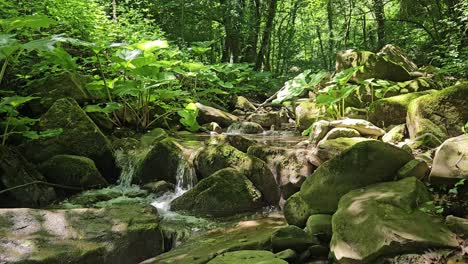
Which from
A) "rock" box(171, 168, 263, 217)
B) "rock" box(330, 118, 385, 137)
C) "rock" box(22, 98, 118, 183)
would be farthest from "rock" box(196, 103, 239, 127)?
"rock" box(171, 168, 263, 217)

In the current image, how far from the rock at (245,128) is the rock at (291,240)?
636cm

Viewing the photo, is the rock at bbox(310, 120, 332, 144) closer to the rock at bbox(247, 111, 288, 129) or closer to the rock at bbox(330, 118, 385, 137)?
the rock at bbox(330, 118, 385, 137)

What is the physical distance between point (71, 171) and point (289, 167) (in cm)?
325

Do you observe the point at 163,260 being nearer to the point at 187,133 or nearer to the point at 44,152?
the point at 44,152

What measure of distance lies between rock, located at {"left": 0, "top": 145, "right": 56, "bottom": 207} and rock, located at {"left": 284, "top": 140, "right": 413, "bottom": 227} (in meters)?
3.53

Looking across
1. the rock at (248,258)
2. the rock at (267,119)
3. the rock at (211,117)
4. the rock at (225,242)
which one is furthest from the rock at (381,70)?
the rock at (248,258)

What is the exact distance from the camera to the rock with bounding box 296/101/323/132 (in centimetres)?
872

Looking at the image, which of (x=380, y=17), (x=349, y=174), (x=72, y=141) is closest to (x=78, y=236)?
(x=349, y=174)

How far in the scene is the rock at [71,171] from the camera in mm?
5823

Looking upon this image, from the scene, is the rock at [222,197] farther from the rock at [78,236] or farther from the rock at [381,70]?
the rock at [381,70]

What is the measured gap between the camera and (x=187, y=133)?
9023 mm

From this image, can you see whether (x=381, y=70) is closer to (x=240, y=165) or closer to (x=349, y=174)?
(x=240, y=165)

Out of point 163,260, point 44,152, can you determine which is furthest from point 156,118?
point 163,260

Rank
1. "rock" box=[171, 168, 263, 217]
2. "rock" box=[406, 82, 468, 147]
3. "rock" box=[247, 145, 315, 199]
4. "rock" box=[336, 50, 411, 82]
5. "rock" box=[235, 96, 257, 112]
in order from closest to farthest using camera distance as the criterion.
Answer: "rock" box=[406, 82, 468, 147] → "rock" box=[171, 168, 263, 217] → "rock" box=[247, 145, 315, 199] → "rock" box=[336, 50, 411, 82] → "rock" box=[235, 96, 257, 112]
